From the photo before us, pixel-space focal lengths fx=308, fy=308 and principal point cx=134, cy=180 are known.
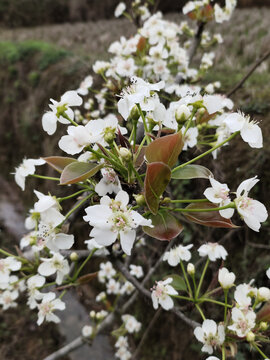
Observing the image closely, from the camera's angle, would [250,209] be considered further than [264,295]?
No

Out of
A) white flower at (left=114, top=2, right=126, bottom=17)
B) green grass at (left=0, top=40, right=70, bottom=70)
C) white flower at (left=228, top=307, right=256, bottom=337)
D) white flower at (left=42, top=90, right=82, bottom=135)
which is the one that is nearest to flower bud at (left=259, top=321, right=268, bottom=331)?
white flower at (left=228, top=307, right=256, bottom=337)

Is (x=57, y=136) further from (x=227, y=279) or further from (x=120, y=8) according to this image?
(x=227, y=279)

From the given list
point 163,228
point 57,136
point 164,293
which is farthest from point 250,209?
point 57,136

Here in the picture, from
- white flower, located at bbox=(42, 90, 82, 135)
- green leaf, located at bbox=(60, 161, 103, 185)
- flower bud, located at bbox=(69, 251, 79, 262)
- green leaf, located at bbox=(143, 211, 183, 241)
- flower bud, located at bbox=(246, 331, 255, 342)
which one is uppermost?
white flower, located at bbox=(42, 90, 82, 135)

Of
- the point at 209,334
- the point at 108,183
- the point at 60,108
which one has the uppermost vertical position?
the point at 60,108

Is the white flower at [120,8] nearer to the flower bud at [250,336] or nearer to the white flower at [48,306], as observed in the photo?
the white flower at [48,306]

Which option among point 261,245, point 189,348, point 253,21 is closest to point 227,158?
point 261,245

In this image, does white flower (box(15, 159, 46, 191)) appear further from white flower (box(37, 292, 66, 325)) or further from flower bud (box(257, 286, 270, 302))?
flower bud (box(257, 286, 270, 302))
